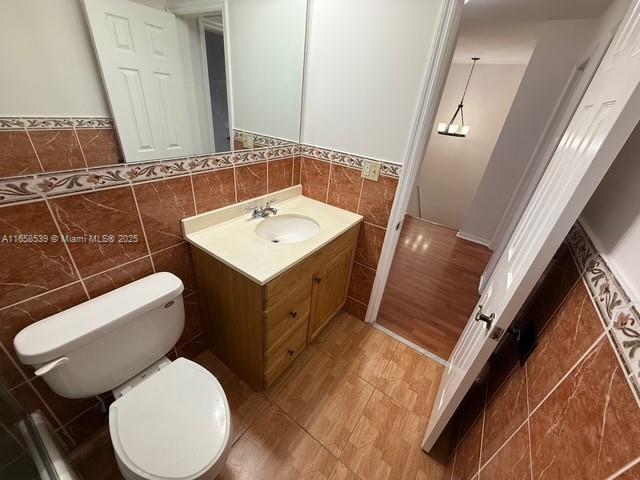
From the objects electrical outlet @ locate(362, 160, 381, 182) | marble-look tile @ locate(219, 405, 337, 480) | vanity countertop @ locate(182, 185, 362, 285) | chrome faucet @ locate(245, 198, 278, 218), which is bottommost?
marble-look tile @ locate(219, 405, 337, 480)

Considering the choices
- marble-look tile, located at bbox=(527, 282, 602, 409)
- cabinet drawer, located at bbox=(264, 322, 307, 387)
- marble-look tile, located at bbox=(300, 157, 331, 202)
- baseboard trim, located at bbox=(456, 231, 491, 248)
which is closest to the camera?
marble-look tile, located at bbox=(527, 282, 602, 409)

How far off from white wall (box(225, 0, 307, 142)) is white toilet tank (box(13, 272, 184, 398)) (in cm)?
94

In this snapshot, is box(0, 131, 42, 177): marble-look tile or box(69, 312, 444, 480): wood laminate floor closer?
box(0, 131, 42, 177): marble-look tile

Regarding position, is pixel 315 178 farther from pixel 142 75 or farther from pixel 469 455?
pixel 469 455

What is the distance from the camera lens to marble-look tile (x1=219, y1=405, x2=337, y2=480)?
109cm

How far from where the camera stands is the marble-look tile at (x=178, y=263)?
3.65 ft

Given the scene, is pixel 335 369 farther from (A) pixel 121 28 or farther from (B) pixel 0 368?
(A) pixel 121 28

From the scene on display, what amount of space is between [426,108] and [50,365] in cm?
166

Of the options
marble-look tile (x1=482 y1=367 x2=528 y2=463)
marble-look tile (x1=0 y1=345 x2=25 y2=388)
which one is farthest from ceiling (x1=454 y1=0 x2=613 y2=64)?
marble-look tile (x1=0 y1=345 x2=25 y2=388)

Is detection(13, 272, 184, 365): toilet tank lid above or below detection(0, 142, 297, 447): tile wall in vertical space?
below

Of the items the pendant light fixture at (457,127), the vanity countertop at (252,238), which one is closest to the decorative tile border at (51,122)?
the vanity countertop at (252,238)

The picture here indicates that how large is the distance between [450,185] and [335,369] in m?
4.39

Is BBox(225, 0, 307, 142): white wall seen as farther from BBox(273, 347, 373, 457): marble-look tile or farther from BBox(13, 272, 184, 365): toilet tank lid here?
BBox(273, 347, 373, 457): marble-look tile

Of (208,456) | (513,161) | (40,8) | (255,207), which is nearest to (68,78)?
(40,8)
